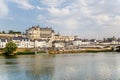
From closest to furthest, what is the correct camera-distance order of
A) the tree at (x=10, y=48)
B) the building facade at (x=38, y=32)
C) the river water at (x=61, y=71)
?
the river water at (x=61, y=71) < the tree at (x=10, y=48) < the building facade at (x=38, y=32)

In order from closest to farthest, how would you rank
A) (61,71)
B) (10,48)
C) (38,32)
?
1. (61,71)
2. (10,48)
3. (38,32)

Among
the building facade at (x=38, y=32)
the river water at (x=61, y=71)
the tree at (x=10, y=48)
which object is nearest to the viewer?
the river water at (x=61, y=71)

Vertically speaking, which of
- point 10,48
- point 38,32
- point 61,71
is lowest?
point 61,71

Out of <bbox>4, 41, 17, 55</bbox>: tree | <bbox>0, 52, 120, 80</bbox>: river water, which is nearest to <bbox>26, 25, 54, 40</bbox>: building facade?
<bbox>4, 41, 17, 55</bbox>: tree

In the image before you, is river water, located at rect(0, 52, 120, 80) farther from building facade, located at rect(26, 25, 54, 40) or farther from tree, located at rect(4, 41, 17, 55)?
building facade, located at rect(26, 25, 54, 40)

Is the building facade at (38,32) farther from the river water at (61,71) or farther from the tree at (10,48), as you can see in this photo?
the river water at (61,71)

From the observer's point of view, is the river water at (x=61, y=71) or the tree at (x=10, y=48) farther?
the tree at (x=10, y=48)

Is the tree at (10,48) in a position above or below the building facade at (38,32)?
below

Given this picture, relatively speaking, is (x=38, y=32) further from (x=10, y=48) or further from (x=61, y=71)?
(x=61, y=71)

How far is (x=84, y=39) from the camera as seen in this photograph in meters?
171

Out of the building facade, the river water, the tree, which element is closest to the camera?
the river water

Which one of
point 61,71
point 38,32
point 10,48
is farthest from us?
point 38,32

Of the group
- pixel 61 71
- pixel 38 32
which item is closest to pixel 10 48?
pixel 61 71

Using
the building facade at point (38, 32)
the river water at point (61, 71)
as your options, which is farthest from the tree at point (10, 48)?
the building facade at point (38, 32)
